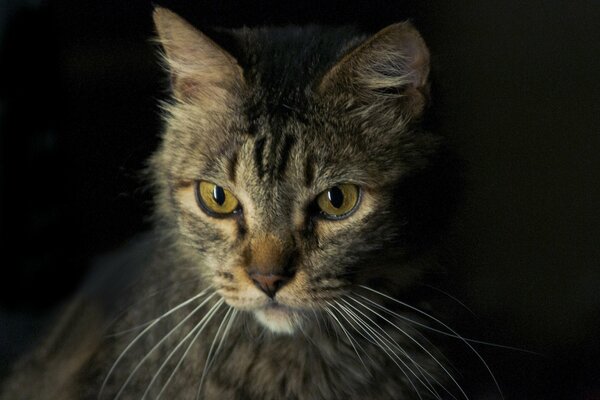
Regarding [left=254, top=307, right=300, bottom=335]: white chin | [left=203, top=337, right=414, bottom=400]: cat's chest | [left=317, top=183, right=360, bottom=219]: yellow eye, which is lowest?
[left=203, top=337, right=414, bottom=400]: cat's chest

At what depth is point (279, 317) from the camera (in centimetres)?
88

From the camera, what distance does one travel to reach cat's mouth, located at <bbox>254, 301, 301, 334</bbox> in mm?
862

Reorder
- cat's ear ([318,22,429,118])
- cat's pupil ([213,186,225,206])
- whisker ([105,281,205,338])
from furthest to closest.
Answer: whisker ([105,281,205,338])
cat's pupil ([213,186,225,206])
cat's ear ([318,22,429,118])

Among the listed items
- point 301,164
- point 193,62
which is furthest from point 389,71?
point 193,62

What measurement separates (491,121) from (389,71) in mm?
177

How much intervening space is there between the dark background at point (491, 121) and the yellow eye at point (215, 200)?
0.19 meters

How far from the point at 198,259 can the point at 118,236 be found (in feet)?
0.65

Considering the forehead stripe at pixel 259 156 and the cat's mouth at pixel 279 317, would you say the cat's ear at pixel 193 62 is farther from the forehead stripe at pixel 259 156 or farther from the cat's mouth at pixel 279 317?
the cat's mouth at pixel 279 317

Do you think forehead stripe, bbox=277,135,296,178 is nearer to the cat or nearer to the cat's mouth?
the cat

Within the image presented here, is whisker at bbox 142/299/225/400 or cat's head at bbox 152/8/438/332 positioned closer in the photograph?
cat's head at bbox 152/8/438/332

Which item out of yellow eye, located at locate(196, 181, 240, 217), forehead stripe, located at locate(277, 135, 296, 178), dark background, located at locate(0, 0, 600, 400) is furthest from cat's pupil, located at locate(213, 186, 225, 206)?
dark background, located at locate(0, 0, 600, 400)

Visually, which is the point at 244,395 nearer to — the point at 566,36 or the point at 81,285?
the point at 81,285

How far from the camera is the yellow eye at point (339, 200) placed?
0.85m

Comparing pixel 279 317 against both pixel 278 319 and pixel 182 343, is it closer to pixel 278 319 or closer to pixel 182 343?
pixel 278 319
